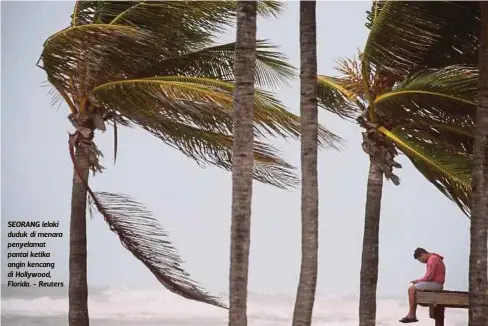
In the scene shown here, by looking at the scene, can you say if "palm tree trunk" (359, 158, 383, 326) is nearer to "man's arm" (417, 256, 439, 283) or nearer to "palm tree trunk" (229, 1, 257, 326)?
"man's arm" (417, 256, 439, 283)

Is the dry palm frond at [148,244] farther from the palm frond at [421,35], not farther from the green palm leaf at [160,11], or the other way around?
the palm frond at [421,35]

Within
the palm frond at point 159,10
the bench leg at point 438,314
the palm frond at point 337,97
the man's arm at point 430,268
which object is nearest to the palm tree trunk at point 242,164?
the palm frond at point 159,10

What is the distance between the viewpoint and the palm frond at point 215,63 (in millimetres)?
13852

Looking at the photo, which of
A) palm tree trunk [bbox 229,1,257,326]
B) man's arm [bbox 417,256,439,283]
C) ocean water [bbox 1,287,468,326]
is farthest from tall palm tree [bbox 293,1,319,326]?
ocean water [bbox 1,287,468,326]

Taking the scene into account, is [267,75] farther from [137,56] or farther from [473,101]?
[473,101]

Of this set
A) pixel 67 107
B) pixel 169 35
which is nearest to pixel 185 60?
pixel 169 35

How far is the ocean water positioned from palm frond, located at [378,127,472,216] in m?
1.80

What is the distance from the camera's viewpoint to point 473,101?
518 inches

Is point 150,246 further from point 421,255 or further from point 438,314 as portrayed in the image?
point 438,314

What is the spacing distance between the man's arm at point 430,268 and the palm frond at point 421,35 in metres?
2.24

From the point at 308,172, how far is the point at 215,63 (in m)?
3.12

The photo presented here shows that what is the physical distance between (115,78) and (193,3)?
1.32 meters

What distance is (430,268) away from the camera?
13.3 m

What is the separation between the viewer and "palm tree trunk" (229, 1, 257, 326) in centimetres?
1068
